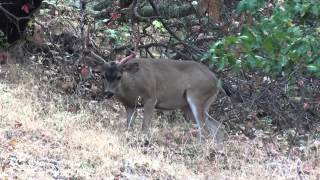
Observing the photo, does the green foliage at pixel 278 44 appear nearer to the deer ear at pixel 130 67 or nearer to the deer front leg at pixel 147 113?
the deer front leg at pixel 147 113

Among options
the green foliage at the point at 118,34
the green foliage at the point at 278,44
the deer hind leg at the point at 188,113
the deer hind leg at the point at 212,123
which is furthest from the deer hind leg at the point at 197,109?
the green foliage at the point at 278,44

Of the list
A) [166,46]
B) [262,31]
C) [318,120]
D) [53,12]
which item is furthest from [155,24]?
[262,31]

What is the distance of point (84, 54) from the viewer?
1307 cm

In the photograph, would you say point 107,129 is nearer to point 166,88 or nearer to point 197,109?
point 166,88

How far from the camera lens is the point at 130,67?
11.4m

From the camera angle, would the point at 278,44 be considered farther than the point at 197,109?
No

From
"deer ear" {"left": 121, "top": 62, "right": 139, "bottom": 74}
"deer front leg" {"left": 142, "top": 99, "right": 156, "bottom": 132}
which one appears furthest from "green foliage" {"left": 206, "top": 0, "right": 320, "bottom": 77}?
"deer ear" {"left": 121, "top": 62, "right": 139, "bottom": 74}

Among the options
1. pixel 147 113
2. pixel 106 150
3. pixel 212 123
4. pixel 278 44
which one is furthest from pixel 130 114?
pixel 278 44

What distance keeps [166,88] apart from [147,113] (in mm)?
720

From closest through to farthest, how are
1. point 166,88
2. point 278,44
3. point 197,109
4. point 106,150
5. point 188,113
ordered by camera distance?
point 278,44, point 106,150, point 197,109, point 166,88, point 188,113

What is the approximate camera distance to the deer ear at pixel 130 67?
11.3 m

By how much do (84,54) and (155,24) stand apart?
5.66 feet

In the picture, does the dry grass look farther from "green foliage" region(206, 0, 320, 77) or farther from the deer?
"green foliage" region(206, 0, 320, 77)

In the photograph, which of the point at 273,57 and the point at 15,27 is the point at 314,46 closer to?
the point at 273,57
